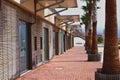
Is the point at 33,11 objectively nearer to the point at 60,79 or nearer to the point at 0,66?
the point at 60,79

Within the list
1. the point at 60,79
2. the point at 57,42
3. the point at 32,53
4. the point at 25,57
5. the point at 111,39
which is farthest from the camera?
the point at 57,42

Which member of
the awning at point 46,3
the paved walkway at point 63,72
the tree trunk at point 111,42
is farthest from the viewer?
the awning at point 46,3

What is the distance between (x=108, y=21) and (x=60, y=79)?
4.08m

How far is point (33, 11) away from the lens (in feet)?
63.5

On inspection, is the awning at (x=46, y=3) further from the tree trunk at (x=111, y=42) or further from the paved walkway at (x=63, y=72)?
the tree trunk at (x=111, y=42)

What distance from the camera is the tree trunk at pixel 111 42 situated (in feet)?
36.0

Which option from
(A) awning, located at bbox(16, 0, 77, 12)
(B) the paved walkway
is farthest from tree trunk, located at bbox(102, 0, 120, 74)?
(A) awning, located at bbox(16, 0, 77, 12)

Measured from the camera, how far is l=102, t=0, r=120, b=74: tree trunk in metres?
11.0

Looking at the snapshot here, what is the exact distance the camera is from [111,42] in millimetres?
11039

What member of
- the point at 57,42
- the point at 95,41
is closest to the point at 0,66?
the point at 95,41

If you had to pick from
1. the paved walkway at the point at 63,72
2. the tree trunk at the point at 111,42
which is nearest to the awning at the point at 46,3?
the paved walkway at the point at 63,72

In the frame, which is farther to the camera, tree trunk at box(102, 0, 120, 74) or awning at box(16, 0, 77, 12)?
awning at box(16, 0, 77, 12)

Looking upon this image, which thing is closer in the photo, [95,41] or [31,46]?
[31,46]

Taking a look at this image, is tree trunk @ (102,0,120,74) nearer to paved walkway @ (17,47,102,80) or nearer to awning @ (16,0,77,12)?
paved walkway @ (17,47,102,80)
